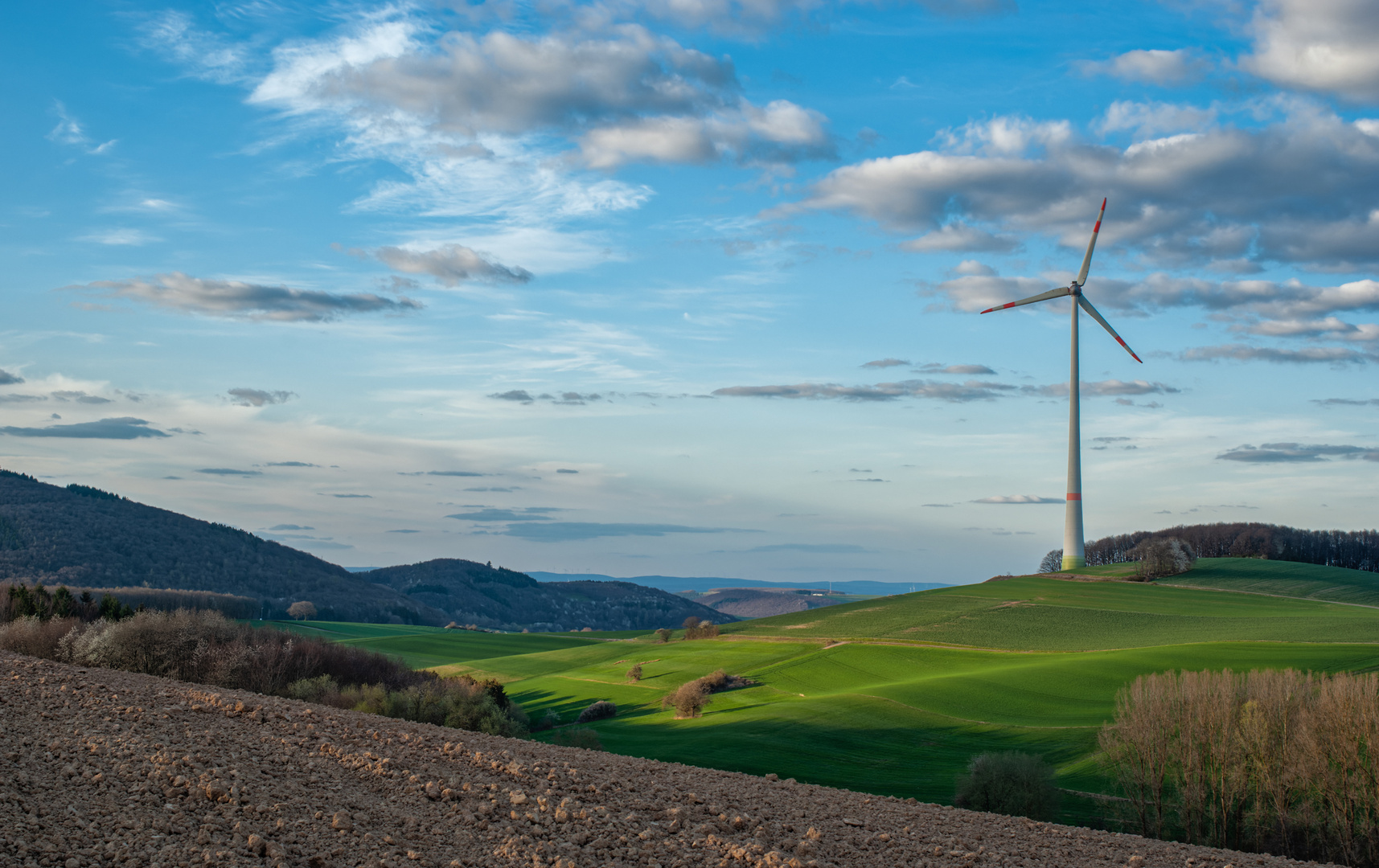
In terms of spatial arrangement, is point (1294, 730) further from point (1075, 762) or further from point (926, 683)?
point (926, 683)

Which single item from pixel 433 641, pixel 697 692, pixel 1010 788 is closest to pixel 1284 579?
pixel 697 692

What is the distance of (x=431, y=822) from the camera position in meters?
15.0

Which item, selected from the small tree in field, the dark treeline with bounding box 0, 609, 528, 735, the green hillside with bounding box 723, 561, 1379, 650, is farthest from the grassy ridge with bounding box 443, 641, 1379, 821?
the small tree in field

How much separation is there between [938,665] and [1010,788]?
126 ft

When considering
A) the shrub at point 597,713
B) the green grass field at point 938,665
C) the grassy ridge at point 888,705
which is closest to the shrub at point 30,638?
the grassy ridge at point 888,705

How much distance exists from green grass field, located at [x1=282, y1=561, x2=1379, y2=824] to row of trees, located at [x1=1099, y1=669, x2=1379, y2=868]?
3.46m

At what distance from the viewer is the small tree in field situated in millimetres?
177875

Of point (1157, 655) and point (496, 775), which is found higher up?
point (496, 775)

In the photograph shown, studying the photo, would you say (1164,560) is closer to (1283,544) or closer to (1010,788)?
(1283,544)

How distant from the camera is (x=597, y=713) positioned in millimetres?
69750

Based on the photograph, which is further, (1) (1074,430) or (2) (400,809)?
(1) (1074,430)

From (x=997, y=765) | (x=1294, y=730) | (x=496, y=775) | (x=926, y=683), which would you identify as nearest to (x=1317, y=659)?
(x=926, y=683)

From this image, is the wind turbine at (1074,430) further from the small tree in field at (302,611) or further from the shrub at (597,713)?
the small tree in field at (302,611)

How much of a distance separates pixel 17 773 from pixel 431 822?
667cm
